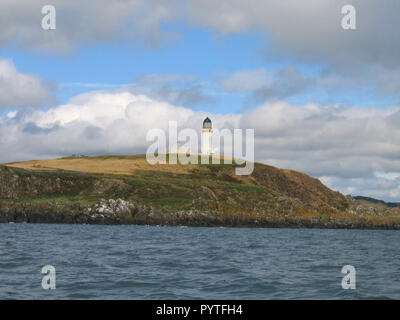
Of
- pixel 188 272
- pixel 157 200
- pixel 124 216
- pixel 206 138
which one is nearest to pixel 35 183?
pixel 157 200

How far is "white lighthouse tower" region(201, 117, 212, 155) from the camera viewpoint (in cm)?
15325

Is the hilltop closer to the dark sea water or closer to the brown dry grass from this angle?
the brown dry grass

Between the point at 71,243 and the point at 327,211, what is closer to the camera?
the point at 71,243

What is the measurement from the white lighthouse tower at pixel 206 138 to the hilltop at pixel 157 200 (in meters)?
15.3

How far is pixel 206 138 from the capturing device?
15812cm

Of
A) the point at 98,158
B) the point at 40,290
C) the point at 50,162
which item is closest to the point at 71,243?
the point at 40,290

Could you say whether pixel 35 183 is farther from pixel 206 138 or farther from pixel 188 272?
pixel 188 272

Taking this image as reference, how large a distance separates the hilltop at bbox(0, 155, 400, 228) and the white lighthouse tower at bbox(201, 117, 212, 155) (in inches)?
601

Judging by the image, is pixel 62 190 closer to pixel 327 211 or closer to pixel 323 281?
pixel 327 211

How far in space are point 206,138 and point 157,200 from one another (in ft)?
186

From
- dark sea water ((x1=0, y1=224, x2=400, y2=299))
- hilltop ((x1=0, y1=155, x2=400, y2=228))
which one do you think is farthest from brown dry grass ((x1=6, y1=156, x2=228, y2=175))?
dark sea water ((x1=0, y1=224, x2=400, y2=299))

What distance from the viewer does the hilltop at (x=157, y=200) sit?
301 ft
